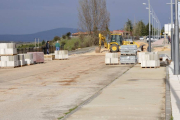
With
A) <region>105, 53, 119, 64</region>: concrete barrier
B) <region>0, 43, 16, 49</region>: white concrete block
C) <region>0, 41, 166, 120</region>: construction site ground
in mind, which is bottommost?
<region>0, 41, 166, 120</region>: construction site ground

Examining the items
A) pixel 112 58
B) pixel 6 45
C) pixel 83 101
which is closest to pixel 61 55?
pixel 112 58

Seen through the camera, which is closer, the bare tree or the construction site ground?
the construction site ground

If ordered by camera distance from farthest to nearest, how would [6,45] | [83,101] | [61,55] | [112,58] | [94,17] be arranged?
1. [94,17]
2. [61,55]
3. [112,58]
4. [6,45]
5. [83,101]

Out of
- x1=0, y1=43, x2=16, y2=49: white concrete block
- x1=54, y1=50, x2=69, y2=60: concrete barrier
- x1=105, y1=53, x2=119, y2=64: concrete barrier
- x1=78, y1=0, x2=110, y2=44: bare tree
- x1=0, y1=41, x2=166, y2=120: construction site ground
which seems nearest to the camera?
x1=0, y1=41, x2=166, y2=120: construction site ground

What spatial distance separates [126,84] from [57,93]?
11.9 feet

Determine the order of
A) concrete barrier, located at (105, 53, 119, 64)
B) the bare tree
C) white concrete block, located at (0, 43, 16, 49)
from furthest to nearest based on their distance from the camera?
the bare tree
concrete barrier, located at (105, 53, 119, 64)
white concrete block, located at (0, 43, 16, 49)

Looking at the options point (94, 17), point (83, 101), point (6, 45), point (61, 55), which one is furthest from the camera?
point (94, 17)

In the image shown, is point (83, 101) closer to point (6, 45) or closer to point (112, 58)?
point (112, 58)

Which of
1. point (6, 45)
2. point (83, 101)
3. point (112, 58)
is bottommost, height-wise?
point (83, 101)

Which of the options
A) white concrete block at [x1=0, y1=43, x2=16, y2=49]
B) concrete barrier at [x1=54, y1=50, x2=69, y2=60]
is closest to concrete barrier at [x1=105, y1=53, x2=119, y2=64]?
white concrete block at [x1=0, y1=43, x2=16, y2=49]

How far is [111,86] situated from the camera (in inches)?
595

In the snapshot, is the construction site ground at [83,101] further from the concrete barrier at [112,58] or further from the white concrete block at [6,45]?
the concrete barrier at [112,58]

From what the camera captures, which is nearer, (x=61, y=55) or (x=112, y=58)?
(x=112, y=58)

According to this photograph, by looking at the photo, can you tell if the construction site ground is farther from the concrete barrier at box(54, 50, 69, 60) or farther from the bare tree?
the bare tree
